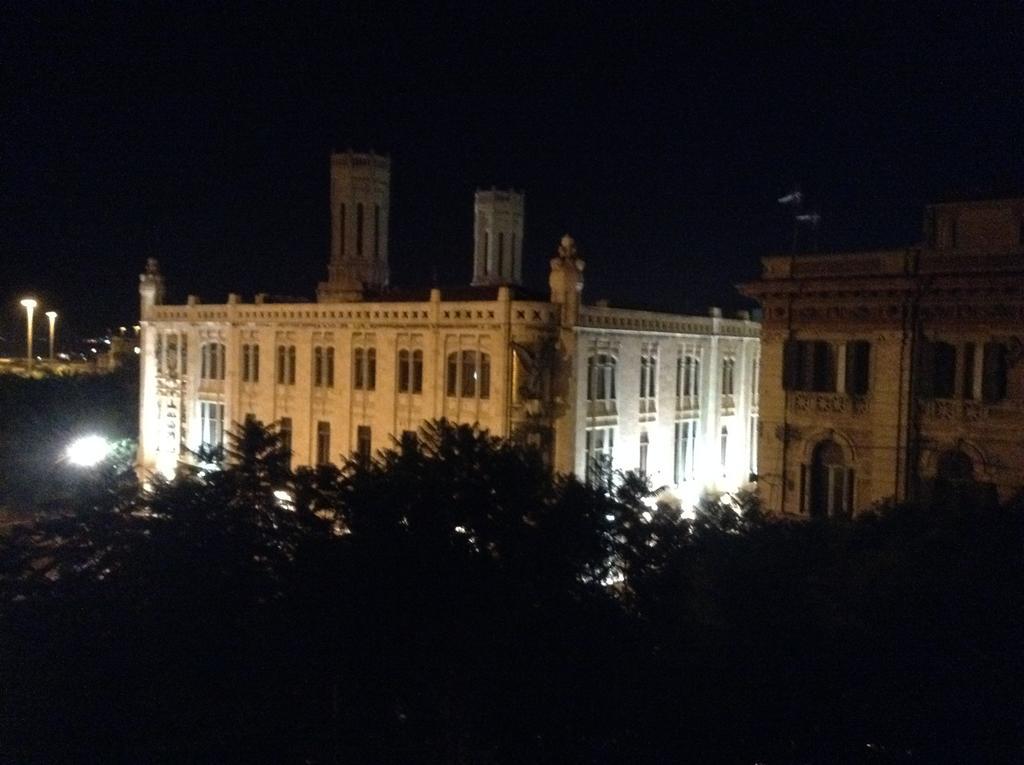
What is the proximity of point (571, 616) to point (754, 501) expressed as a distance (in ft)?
18.6

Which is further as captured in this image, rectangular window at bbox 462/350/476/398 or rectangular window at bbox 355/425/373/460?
rectangular window at bbox 355/425/373/460

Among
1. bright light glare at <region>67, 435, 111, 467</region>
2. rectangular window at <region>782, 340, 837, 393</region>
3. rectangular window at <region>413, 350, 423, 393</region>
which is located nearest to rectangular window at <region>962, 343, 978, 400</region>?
rectangular window at <region>782, 340, 837, 393</region>

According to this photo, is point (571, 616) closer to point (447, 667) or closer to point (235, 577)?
point (447, 667)

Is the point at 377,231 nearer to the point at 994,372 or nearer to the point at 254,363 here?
the point at 254,363

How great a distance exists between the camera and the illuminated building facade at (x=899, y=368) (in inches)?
789

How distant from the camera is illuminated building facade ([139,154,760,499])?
33.4 meters

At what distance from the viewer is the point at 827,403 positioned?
22.6 meters

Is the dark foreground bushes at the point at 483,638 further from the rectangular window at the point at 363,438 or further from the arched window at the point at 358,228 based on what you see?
the arched window at the point at 358,228

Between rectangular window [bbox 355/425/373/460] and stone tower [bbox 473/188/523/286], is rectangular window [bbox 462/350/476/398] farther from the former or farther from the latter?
stone tower [bbox 473/188/523/286]

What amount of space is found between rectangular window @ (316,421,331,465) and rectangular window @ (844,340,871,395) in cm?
2208

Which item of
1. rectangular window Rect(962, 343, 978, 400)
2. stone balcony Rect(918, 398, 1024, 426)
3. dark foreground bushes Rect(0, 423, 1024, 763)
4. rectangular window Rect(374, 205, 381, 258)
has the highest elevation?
rectangular window Rect(374, 205, 381, 258)

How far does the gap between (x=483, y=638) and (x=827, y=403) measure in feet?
39.6

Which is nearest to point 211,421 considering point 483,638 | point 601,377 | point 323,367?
point 323,367

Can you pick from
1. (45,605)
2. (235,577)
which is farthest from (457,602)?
(45,605)
